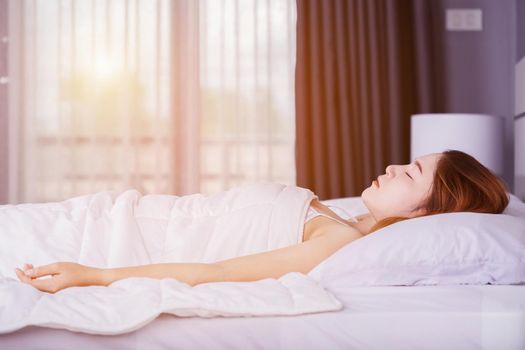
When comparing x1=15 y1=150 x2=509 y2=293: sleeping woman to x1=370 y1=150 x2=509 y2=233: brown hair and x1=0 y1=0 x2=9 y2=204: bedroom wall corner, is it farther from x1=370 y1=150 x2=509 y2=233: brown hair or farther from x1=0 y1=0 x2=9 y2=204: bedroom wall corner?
x1=0 y1=0 x2=9 y2=204: bedroom wall corner

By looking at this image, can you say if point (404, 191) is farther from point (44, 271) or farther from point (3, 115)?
point (3, 115)

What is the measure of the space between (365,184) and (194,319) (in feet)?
9.00

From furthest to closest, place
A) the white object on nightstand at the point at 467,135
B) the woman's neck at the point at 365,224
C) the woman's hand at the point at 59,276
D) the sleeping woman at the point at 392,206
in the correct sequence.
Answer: the white object on nightstand at the point at 467,135
the woman's neck at the point at 365,224
the sleeping woman at the point at 392,206
the woman's hand at the point at 59,276

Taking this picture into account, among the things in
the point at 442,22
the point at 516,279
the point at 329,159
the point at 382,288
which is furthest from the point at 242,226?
the point at 442,22

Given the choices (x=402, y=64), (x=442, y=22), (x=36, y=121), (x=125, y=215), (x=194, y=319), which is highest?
(x=442, y=22)

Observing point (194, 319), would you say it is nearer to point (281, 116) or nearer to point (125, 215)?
point (125, 215)

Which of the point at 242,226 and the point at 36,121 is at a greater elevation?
the point at 36,121

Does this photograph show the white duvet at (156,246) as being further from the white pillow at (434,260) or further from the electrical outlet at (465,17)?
the electrical outlet at (465,17)

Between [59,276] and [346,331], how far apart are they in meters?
0.60

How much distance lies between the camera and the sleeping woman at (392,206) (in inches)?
52.9

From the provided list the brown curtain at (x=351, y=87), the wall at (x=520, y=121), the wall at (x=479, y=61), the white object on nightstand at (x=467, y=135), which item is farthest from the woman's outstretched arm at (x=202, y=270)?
the wall at (x=479, y=61)

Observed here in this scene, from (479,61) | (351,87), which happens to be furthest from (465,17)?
(351,87)

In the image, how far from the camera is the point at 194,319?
108cm

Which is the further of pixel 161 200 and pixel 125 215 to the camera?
pixel 161 200
